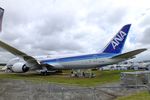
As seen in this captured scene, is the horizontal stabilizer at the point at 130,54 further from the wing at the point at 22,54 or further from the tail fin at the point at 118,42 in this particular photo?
the wing at the point at 22,54

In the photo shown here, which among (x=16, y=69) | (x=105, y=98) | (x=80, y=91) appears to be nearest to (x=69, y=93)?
(x=80, y=91)

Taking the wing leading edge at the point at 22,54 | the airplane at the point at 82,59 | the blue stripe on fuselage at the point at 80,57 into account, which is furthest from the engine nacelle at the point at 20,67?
the blue stripe on fuselage at the point at 80,57

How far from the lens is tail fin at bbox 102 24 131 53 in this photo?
42.7 meters

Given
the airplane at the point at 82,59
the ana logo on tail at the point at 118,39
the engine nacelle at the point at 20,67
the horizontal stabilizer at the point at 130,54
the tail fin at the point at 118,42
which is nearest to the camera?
the horizontal stabilizer at the point at 130,54

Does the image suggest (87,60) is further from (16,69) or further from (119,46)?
(16,69)

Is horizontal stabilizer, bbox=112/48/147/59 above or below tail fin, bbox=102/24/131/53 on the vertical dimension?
below

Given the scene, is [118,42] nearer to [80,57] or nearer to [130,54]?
[130,54]

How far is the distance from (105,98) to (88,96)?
4.01 feet

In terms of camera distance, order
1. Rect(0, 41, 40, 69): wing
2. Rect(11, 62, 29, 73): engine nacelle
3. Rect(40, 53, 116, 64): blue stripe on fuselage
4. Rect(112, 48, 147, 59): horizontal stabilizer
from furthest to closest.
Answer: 1. Rect(11, 62, 29, 73): engine nacelle
2. Rect(0, 41, 40, 69): wing
3. Rect(40, 53, 116, 64): blue stripe on fuselage
4. Rect(112, 48, 147, 59): horizontal stabilizer

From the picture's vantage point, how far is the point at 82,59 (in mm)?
43562

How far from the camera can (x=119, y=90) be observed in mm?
21375

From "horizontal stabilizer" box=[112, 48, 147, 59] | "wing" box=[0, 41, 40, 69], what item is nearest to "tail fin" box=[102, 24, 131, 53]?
"horizontal stabilizer" box=[112, 48, 147, 59]

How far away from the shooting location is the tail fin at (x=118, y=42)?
4272 centimetres

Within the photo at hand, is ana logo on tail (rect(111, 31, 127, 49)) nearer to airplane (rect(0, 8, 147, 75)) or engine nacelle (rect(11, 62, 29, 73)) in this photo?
airplane (rect(0, 8, 147, 75))
